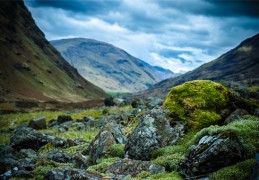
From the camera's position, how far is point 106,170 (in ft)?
44.1

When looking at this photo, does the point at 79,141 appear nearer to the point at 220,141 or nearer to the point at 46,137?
the point at 46,137

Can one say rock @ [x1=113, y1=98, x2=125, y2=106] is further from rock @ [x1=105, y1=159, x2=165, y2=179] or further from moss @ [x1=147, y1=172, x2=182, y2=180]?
moss @ [x1=147, y1=172, x2=182, y2=180]

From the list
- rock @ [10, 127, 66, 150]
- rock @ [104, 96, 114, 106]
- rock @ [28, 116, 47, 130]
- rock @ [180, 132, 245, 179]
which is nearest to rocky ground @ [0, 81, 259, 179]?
rock @ [180, 132, 245, 179]

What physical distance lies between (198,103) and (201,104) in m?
0.19

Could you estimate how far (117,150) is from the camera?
56.2ft

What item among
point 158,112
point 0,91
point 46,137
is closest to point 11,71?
point 0,91

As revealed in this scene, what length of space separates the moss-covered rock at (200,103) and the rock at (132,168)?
4.44 m

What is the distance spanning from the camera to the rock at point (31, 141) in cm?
2452

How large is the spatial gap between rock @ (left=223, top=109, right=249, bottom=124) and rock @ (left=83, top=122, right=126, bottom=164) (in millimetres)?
7482

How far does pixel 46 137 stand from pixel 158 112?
14.5 metres

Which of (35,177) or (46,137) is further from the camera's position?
(46,137)

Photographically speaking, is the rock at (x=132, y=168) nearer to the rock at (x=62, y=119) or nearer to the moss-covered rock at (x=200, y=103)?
the moss-covered rock at (x=200, y=103)

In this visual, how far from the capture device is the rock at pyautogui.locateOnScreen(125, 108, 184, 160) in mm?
15109

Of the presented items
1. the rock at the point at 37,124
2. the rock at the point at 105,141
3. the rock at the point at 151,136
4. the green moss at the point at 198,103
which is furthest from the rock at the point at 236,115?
the rock at the point at 37,124
